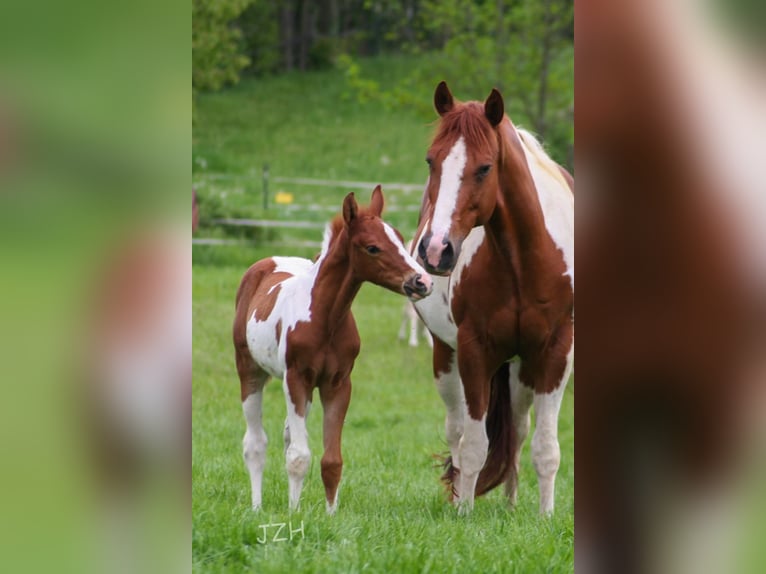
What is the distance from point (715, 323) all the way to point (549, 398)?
118 inches

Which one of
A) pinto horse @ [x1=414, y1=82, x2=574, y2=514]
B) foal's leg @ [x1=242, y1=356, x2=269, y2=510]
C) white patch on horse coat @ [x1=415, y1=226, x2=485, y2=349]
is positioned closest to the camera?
pinto horse @ [x1=414, y1=82, x2=574, y2=514]

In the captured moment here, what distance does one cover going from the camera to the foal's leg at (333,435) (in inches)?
183

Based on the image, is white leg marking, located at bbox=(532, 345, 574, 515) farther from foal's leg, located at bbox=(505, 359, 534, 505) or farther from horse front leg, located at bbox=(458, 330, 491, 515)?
foal's leg, located at bbox=(505, 359, 534, 505)

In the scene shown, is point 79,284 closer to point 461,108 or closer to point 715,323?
point 715,323

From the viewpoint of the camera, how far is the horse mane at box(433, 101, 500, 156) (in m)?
4.04

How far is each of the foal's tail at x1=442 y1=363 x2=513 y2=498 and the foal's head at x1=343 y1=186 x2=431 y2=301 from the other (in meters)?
1.26

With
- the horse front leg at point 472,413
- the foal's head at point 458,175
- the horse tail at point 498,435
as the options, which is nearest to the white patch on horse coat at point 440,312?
the horse tail at point 498,435

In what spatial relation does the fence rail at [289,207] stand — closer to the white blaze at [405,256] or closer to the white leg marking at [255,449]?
the white leg marking at [255,449]

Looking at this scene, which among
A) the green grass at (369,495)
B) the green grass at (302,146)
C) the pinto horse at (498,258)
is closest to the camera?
the green grass at (369,495)

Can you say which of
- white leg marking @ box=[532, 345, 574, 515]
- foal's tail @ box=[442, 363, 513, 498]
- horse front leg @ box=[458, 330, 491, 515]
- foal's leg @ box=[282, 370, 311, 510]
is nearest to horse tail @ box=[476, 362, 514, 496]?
foal's tail @ box=[442, 363, 513, 498]

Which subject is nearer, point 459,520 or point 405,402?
point 459,520

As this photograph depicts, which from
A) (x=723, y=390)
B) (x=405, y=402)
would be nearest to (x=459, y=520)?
(x=723, y=390)

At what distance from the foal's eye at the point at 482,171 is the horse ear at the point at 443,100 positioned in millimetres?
293

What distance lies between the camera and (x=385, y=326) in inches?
522
